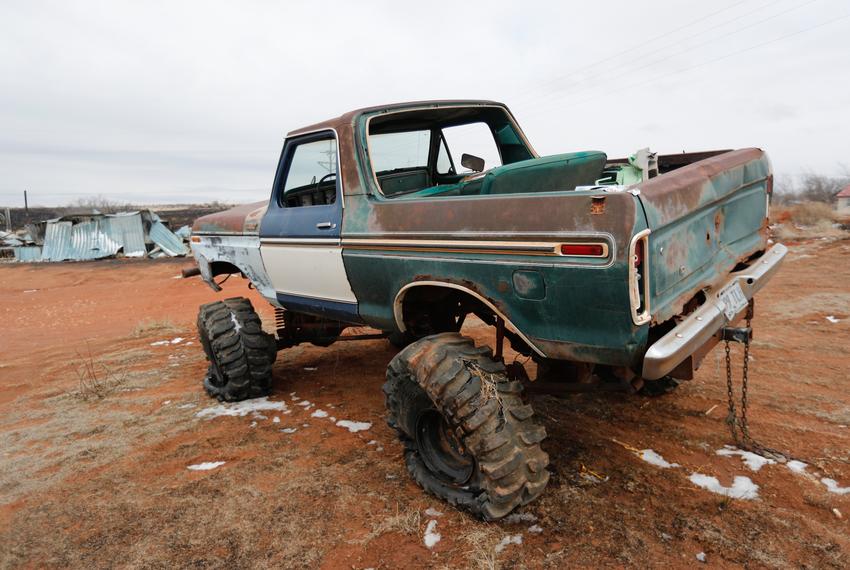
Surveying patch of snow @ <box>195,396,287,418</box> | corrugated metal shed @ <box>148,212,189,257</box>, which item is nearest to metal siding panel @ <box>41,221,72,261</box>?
corrugated metal shed @ <box>148,212,189,257</box>

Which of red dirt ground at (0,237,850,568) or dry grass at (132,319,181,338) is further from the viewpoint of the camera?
dry grass at (132,319,181,338)

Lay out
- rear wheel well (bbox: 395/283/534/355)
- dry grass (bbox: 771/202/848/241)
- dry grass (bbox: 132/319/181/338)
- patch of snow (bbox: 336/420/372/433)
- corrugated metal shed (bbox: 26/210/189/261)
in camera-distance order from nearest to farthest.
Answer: rear wheel well (bbox: 395/283/534/355)
patch of snow (bbox: 336/420/372/433)
dry grass (bbox: 132/319/181/338)
dry grass (bbox: 771/202/848/241)
corrugated metal shed (bbox: 26/210/189/261)

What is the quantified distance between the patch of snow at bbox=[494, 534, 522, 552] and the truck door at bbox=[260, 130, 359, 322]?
1798mm

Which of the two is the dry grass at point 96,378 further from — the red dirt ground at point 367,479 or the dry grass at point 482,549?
the dry grass at point 482,549

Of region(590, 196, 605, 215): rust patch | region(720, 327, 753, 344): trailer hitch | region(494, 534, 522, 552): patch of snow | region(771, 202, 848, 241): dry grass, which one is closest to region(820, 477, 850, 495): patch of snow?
region(720, 327, 753, 344): trailer hitch

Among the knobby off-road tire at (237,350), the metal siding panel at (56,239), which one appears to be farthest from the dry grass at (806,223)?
the metal siding panel at (56,239)

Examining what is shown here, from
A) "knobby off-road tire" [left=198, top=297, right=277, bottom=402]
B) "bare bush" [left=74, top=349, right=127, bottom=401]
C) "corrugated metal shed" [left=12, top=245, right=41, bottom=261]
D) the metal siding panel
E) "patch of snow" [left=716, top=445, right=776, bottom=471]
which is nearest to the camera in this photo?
"patch of snow" [left=716, top=445, right=776, bottom=471]

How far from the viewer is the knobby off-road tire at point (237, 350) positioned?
4953mm

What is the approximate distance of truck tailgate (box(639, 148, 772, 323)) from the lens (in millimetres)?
2613

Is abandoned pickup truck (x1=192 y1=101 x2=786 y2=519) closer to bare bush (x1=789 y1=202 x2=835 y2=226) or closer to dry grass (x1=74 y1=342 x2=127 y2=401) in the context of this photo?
dry grass (x1=74 y1=342 x2=127 y2=401)

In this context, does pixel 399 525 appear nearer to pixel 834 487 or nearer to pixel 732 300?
pixel 732 300

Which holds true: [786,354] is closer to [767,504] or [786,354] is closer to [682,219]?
[767,504]

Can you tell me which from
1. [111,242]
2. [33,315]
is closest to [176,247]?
[111,242]

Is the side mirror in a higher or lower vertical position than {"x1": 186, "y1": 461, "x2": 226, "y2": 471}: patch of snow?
higher
